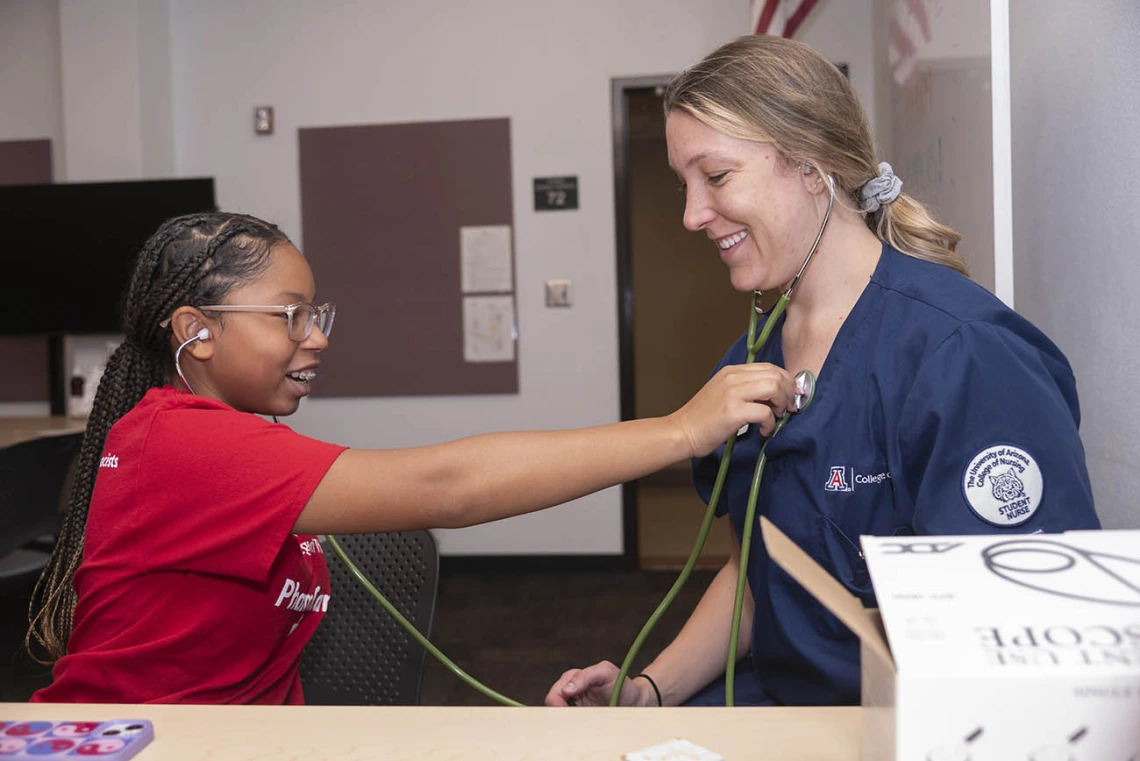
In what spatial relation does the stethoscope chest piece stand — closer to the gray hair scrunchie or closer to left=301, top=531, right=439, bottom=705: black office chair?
the gray hair scrunchie

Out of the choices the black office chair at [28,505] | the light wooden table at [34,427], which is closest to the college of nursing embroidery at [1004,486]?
the black office chair at [28,505]

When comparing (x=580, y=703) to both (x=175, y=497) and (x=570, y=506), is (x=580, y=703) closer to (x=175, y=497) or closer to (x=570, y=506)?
(x=175, y=497)

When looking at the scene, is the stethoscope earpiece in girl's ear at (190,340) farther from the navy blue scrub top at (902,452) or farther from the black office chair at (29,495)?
the black office chair at (29,495)

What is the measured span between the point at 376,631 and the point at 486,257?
3.25 m

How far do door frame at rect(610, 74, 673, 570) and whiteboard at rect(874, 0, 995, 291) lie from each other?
1804 mm

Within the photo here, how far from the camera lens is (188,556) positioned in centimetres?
105

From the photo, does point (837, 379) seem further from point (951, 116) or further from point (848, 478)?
point (951, 116)

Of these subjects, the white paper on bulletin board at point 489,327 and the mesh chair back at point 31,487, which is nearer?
the mesh chair back at point 31,487

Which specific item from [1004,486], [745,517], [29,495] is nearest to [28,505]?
[29,495]

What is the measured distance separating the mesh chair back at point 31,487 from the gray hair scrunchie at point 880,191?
235 cm

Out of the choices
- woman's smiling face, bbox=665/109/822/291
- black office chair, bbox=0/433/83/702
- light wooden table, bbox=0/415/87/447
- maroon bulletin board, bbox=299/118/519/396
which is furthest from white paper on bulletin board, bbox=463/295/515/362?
woman's smiling face, bbox=665/109/822/291

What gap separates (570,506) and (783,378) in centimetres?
358

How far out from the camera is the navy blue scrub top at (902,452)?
3.13 ft

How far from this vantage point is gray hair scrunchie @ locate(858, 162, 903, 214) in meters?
1.25
